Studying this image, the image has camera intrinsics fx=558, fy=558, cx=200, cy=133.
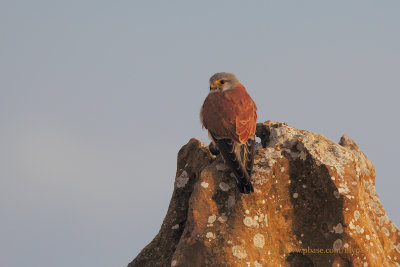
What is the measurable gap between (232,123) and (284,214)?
1884mm

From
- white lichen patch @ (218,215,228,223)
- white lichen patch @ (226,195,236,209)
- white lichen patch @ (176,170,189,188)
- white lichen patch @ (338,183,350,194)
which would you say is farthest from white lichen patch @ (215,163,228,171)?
white lichen patch @ (338,183,350,194)

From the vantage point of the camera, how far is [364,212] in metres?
9.68

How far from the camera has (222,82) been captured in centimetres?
1127

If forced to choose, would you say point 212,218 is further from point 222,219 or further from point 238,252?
point 238,252

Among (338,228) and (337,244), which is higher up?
(338,228)

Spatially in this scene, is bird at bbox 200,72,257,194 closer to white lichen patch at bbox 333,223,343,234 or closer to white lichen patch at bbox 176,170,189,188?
white lichen patch at bbox 176,170,189,188

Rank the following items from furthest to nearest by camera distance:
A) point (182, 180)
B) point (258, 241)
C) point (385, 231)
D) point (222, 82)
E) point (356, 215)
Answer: point (222, 82)
point (385, 231)
point (182, 180)
point (356, 215)
point (258, 241)

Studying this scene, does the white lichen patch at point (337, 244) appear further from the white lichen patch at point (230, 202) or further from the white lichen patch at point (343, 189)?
the white lichen patch at point (230, 202)

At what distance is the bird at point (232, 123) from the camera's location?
9.34 metres

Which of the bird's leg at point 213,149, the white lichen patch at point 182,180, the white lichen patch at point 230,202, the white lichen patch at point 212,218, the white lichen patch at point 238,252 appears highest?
the bird's leg at point 213,149

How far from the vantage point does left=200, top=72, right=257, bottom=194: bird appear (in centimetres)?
934

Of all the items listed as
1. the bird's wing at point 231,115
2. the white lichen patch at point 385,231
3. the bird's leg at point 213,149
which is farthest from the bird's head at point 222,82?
the white lichen patch at point 385,231

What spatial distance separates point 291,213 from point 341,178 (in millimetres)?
1047

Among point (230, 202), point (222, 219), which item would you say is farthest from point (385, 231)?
point (222, 219)
